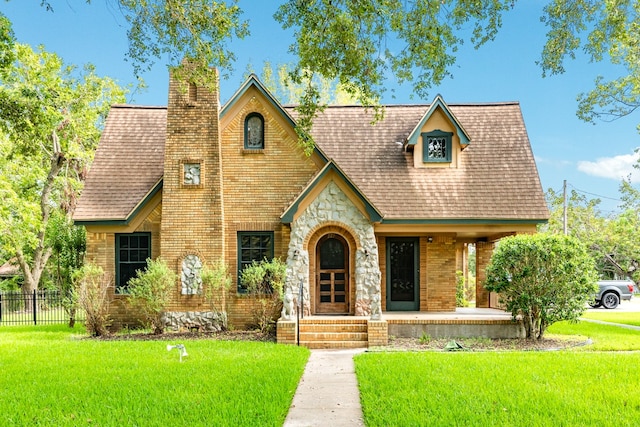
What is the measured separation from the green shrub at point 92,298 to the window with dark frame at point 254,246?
3858mm

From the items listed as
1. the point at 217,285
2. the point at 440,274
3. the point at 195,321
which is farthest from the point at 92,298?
the point at 440,274

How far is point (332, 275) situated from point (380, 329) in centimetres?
298

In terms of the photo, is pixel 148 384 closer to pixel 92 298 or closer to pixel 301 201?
pixel 92 298

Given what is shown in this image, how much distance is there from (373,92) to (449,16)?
1.96 m

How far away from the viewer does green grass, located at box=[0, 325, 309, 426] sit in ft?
21.8

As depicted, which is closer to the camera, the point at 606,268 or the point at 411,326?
the point at 411,326

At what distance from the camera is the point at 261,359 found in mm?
10234

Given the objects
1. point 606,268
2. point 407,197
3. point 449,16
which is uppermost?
point 449,16

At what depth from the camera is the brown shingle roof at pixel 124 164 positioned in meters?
15.6

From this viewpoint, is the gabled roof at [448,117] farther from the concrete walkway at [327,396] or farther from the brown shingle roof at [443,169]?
the concrete walkway at [327,396]

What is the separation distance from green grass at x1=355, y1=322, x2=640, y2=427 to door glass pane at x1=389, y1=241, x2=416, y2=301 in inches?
220

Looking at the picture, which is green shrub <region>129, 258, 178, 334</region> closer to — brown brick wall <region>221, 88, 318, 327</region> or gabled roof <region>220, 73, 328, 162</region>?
brown brick wall <region>221, 88, 318, 327</region>

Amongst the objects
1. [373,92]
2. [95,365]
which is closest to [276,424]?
[95,365]

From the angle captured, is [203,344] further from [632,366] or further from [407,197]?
[632,366]
